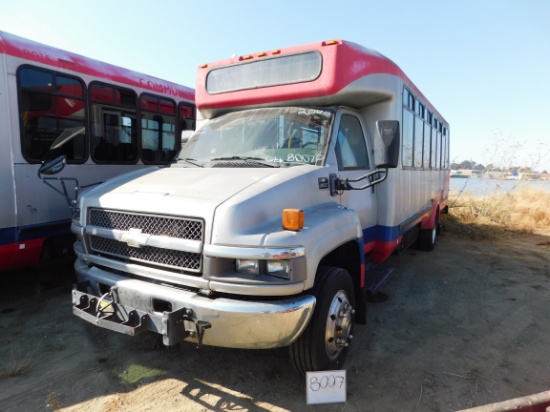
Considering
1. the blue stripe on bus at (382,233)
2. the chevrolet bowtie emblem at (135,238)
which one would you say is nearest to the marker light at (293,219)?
the chevrolet bowtie emblem at (135,238)

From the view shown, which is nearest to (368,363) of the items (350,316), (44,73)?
(350,316)

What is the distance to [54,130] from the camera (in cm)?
465

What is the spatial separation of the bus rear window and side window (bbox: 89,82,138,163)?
1.95m

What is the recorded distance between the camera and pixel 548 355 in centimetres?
355

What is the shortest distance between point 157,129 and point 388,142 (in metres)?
4.43

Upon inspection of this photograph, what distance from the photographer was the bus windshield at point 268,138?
3377 millimetres

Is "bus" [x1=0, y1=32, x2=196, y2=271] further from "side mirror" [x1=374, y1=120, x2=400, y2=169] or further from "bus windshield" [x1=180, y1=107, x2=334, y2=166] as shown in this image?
"side mirror" [x1=374, y1=120, x2=400, y2=169]

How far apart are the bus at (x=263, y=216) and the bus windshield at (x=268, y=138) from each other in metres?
0.01

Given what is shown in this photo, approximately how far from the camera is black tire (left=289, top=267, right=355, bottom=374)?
8.88 ft

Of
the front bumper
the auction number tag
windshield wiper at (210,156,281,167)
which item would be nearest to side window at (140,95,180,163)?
windshield wiper at (210,156,281,167)

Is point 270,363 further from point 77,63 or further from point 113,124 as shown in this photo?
point 77,63

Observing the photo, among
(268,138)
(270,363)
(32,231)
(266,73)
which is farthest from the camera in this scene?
(32,231)

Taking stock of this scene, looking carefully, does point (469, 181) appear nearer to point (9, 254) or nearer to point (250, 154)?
point (250, 154)

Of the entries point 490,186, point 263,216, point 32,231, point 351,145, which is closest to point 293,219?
point 263,216
